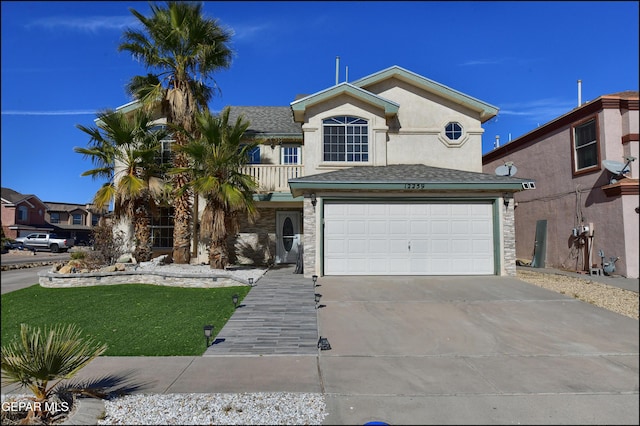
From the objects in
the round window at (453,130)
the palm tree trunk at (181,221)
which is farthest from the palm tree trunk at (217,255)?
the round window at (453,130)

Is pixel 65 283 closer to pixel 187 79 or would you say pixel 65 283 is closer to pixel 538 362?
pixel 187 79

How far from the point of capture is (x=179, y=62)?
1479 cm

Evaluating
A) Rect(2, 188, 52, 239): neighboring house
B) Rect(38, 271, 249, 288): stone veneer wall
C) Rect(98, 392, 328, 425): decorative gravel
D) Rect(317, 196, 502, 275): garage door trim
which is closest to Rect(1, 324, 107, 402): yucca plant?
Rect(98, 392, 328, 425): decorative gravel

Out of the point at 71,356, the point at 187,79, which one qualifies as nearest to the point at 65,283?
the point at 187,79

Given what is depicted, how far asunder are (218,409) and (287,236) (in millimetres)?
12710

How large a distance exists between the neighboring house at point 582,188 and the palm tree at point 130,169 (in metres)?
15.2

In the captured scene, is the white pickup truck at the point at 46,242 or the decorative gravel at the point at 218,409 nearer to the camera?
the decorative gravel at the point at 218,409

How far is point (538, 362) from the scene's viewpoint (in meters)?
5.85

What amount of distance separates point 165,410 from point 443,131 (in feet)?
48.0

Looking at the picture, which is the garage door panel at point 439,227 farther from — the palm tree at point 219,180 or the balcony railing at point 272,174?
the palm tree at point 219,180

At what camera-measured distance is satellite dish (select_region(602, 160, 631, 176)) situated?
Answer: 1270cm

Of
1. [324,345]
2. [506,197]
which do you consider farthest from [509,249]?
[324,345]

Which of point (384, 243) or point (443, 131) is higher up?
point (443, 131)

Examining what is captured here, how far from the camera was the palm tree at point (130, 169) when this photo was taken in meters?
13.8
